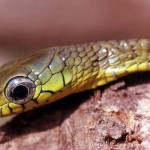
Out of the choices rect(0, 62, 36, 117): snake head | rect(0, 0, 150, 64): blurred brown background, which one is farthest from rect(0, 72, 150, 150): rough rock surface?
rect(0, 0, 150, 64): blurred brown background

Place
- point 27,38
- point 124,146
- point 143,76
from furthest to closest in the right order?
point 27,38 → point 143,76 → point 124,146

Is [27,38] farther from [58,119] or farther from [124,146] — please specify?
[124,146]

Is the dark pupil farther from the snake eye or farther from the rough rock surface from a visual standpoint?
the rough rock surface

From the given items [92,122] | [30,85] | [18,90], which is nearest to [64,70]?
[30,85]

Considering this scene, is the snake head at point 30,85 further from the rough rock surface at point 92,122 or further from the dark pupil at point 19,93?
the rough rock surface at point 92,122

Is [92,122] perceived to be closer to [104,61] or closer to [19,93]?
[19,93]

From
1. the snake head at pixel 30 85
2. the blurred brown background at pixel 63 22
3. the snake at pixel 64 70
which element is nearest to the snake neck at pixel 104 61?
the snake at pixel 64 70

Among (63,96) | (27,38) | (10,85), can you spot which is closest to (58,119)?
(63,96)
